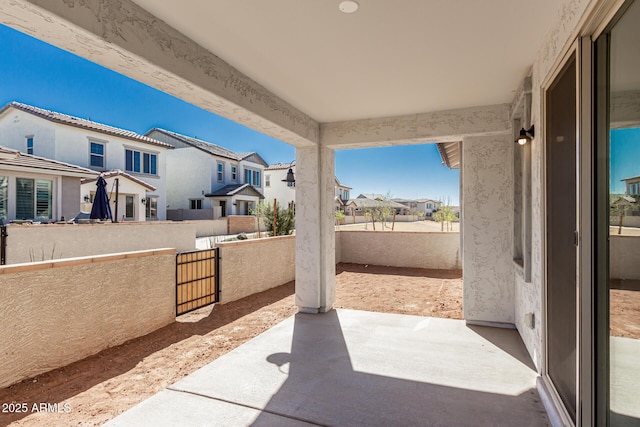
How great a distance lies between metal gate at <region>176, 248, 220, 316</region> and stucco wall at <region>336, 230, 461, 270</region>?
484 centimetres

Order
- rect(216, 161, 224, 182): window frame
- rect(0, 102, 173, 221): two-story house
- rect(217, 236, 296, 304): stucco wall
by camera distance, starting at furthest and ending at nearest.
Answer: rect(216, 161, 224, 182): window frame → rect(0, 102, 173, 221): two-story house → rect(217, 236, 296, 304): stucco wall

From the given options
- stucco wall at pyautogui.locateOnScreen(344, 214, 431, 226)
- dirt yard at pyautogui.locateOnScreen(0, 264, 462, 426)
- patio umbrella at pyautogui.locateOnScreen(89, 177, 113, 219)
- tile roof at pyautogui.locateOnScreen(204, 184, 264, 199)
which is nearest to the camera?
dirt yard at pyautogui.locateOnScreen(0, 264, 462, 426)

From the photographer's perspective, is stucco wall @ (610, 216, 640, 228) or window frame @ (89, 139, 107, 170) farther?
window frame @ (89, 139, 107, 170)

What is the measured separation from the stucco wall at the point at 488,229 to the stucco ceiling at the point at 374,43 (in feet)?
2.40

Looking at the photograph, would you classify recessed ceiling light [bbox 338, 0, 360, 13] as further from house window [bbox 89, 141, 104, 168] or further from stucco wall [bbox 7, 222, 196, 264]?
house window [bbox 89, 141, 104, 168]

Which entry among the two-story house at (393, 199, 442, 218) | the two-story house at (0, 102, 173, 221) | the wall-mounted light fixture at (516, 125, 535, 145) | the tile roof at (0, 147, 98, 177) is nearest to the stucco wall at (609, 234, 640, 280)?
the wall-mounted light fixture at (516, 125, 535, 145)

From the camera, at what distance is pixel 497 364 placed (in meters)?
3.16

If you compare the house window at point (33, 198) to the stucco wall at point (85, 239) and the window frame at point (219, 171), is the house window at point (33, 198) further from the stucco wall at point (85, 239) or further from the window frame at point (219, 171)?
the window frame at point (219, 171)

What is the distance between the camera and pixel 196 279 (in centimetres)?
514

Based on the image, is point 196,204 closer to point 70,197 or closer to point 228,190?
point 228,190

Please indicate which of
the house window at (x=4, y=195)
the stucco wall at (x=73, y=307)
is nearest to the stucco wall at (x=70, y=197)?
the house window at (x=4, y=195)

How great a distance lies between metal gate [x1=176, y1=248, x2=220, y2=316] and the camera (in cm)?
484

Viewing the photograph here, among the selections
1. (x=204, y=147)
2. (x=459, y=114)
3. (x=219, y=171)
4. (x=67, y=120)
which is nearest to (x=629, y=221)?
(x=459, y=114)

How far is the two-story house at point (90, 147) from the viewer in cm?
1356
